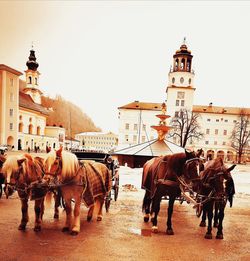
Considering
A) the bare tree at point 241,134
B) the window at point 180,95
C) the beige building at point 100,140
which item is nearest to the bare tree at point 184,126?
the window at point 180,95

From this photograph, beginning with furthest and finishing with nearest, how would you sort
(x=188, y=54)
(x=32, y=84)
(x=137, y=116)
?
(x=32, y=84)
(x=137, y=116)
(x=188, y=54)

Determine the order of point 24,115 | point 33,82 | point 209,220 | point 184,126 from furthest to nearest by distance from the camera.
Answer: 1. point 33,82
2. point 24,115
3. point 184,126
4. point 209,220

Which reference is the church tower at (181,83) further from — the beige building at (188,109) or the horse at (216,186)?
the horse at (216,186)

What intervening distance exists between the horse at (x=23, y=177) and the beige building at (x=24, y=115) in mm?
16720

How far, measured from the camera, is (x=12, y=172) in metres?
4.40

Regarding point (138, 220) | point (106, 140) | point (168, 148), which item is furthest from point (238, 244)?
point (106, 140)

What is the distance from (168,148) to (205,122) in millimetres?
49101

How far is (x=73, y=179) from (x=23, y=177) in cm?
95

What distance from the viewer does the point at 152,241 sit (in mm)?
4406

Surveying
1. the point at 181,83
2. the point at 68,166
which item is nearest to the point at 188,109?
the point at 181,83

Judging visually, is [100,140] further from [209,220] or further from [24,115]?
[209,220]

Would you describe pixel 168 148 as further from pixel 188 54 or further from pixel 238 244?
pixel 188 54

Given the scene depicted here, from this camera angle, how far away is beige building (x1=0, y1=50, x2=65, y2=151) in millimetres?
35125

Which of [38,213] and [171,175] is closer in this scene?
[38,213]
